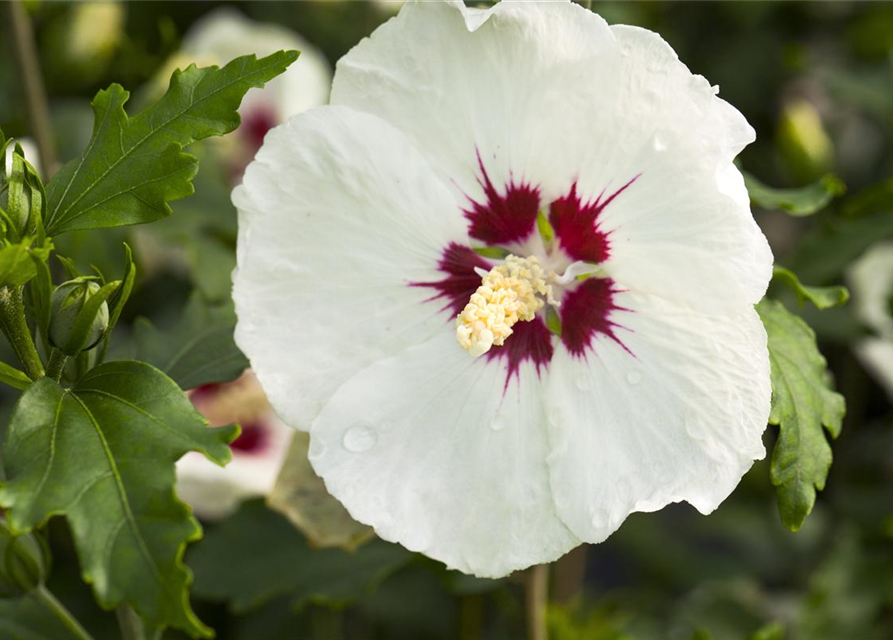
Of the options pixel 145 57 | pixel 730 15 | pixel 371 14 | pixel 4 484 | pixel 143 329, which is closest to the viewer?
pixel 4 484

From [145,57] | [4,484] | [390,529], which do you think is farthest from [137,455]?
[145,57]

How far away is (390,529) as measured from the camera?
817 mm

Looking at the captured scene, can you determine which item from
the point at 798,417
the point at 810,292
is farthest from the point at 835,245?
the point at 798,417

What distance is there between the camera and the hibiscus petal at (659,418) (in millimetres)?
801

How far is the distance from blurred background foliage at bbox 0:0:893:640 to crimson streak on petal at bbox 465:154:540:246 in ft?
1.17

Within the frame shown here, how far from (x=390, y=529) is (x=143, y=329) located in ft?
1.24

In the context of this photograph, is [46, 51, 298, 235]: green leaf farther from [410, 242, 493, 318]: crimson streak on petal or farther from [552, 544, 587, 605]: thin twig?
[552, 544, 587, 605]: thin twig

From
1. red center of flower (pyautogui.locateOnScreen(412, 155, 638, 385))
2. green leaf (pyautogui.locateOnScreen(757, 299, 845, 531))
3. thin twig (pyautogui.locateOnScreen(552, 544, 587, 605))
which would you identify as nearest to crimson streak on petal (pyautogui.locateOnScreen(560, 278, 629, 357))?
red center of flower (pyautogui.locateOnScreen(412, 155, 638, 385))

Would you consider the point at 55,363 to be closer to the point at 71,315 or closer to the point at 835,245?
the point at 71,315

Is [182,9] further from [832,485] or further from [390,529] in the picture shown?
[390,529]

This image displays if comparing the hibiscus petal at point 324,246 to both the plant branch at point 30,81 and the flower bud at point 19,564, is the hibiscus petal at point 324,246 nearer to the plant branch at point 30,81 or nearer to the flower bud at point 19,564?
the flower bud at point 19,564

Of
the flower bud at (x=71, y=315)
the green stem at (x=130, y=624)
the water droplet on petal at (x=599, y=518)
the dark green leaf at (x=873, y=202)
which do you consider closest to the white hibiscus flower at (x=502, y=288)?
the water droplet on petal at (x=599, y=518)

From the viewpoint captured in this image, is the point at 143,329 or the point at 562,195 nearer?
the point at 562,195

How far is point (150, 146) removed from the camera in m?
0.83
